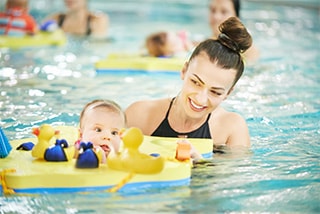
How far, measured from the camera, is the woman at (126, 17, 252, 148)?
374cm

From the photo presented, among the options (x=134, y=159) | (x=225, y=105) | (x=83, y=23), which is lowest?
(x=134, y=159)

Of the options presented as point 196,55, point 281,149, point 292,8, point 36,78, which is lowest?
point 281,149

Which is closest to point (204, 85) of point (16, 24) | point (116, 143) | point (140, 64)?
point (116, 143)

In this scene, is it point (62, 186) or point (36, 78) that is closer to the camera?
point (62, 186)

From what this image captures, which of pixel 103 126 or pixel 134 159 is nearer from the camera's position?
pixel 134 159

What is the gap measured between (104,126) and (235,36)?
817 millimetres

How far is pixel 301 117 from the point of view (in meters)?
5.12

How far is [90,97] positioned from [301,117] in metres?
1.61

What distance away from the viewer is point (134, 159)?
10.4 feet

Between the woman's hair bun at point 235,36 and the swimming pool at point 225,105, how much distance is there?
1.92 ft

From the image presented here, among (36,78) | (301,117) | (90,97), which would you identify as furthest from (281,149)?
(36,78)

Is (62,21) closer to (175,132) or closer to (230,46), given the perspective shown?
(175,132)

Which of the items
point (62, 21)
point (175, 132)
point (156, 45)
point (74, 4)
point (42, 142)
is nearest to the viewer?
point (42, 142)

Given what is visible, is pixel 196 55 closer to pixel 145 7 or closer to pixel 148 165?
pixel 148 165
